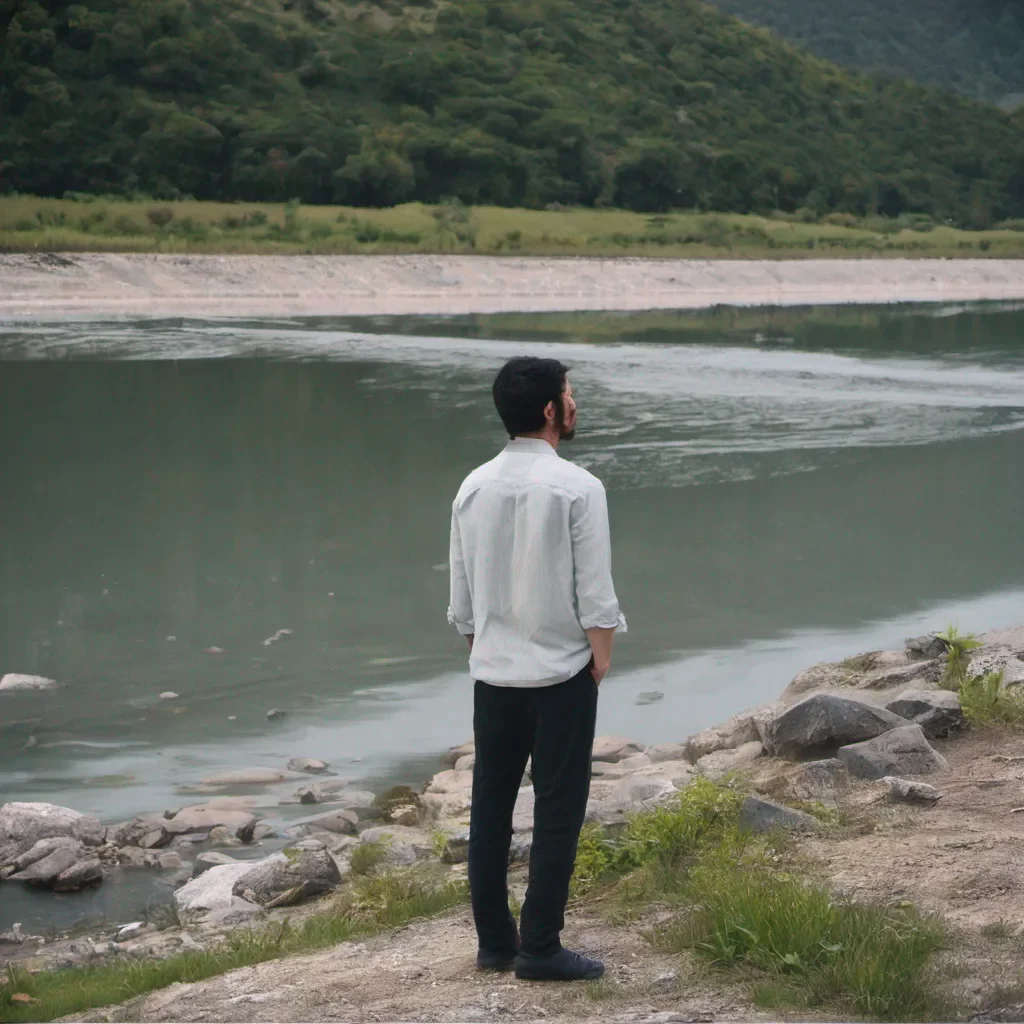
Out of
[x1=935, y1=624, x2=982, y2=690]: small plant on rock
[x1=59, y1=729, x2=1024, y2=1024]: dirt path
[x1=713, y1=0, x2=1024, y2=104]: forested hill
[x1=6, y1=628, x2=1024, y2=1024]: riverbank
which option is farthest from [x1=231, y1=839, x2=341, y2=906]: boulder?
[x1=713, y1=0, x2=1024, y2=104]: forested hill

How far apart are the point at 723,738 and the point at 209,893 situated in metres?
2.28

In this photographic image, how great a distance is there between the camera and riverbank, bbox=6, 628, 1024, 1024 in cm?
354

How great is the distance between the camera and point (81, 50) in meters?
66.2

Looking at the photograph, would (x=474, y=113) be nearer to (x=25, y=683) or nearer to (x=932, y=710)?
(x=25, y=683)

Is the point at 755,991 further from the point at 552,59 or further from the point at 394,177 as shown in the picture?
the point at 552,59

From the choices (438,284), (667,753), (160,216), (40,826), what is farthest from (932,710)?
(160,216)

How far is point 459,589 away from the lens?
3.80 meters

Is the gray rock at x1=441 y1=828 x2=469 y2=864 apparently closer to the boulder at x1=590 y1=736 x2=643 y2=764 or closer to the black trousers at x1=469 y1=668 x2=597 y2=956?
the black trousers at x1=469 y1=668 x2=597 y2=956

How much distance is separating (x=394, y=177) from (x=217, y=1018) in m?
61.2

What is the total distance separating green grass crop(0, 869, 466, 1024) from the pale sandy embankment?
28982 millimetres

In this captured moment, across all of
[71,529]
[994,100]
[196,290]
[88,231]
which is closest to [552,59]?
[994,100]

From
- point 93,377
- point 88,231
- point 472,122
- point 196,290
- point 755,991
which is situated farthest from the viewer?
point 472,122

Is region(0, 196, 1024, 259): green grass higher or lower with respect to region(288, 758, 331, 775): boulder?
higher

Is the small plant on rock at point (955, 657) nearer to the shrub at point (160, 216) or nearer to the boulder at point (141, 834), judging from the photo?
the boulder at point (141, 834)
